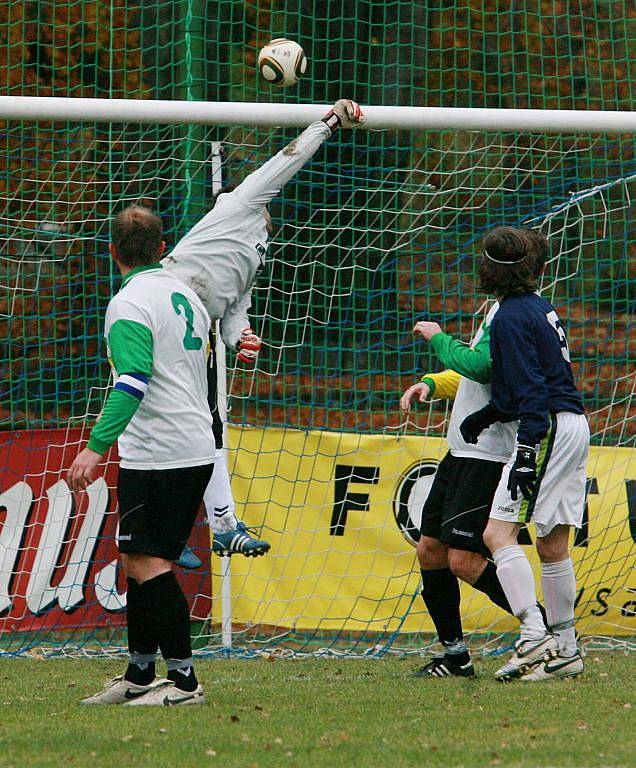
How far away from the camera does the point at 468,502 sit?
229 inches

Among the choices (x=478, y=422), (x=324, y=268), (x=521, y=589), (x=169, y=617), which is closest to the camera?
(x=169, y=617)

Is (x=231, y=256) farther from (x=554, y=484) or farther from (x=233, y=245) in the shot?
(x=554, y=484)

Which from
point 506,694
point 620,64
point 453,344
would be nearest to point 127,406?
point 453,344

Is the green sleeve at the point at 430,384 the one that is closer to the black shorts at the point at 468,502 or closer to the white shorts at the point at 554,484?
the black shorts at the point at 468,502

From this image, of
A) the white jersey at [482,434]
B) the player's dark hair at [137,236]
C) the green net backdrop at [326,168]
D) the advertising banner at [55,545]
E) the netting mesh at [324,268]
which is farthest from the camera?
the green net backdrop at [326,168]

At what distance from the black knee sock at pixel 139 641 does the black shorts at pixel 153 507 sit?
20 cm

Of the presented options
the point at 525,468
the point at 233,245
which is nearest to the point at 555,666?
the point at 525,468

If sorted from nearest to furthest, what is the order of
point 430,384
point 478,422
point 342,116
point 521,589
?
point 521,589 → point 478,422 → point 342,116 → point 430,384

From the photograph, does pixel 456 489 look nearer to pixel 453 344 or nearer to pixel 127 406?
pixel 453 344

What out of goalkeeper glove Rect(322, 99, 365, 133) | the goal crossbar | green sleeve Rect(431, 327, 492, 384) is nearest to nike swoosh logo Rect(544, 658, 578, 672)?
green sleeve Rect(431, 327, 492, 384)

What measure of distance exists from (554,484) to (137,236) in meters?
2.26

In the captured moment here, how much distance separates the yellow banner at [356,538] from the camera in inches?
305

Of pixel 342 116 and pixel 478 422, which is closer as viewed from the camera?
pixel 478 422

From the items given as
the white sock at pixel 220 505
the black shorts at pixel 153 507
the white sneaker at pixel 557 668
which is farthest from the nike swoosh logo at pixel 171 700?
the white sneaker at pixel 557 668
